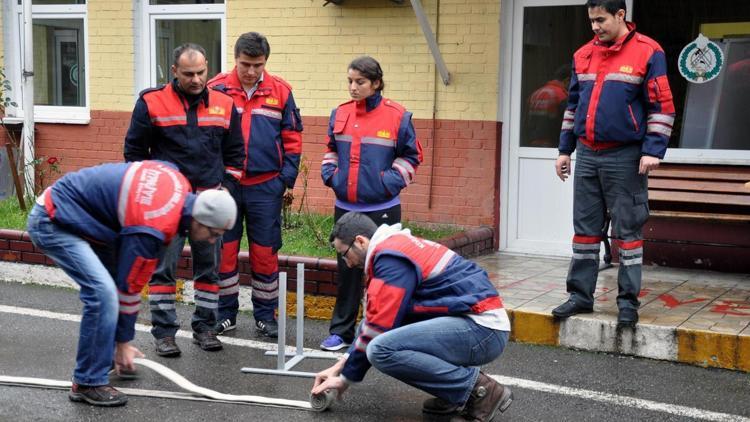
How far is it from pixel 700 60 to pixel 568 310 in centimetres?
316

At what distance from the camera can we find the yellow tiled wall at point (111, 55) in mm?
10594

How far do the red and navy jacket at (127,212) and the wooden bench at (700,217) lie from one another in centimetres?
449

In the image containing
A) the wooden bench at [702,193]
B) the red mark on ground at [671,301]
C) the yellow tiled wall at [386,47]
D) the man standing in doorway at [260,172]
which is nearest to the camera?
the man standing in doorway at [260,172]

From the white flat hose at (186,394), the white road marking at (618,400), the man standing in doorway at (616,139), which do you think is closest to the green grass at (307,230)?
the white road marking at (618,400)

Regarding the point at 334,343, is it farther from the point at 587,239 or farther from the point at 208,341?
the point at 587,239

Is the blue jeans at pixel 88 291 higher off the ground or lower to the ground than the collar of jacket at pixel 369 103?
lower

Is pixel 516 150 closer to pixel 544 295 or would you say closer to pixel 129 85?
pixel 544 295

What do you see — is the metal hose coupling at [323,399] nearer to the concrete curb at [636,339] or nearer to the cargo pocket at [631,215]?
the concrete curb at [636,339]

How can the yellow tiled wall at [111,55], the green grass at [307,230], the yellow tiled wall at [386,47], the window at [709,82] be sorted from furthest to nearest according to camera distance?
1. the yellow tiled wall at [111,55]
2. the yellow tiled wall at [386,47]
3. the window at [709,82]
4. the green grass at [307,230]

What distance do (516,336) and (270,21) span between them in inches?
188

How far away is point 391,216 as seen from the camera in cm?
636

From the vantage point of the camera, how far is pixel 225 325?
666 cm

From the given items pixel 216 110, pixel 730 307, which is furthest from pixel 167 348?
pixel 730 307

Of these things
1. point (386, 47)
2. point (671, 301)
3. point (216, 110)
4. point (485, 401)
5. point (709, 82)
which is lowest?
point (485, 401)
